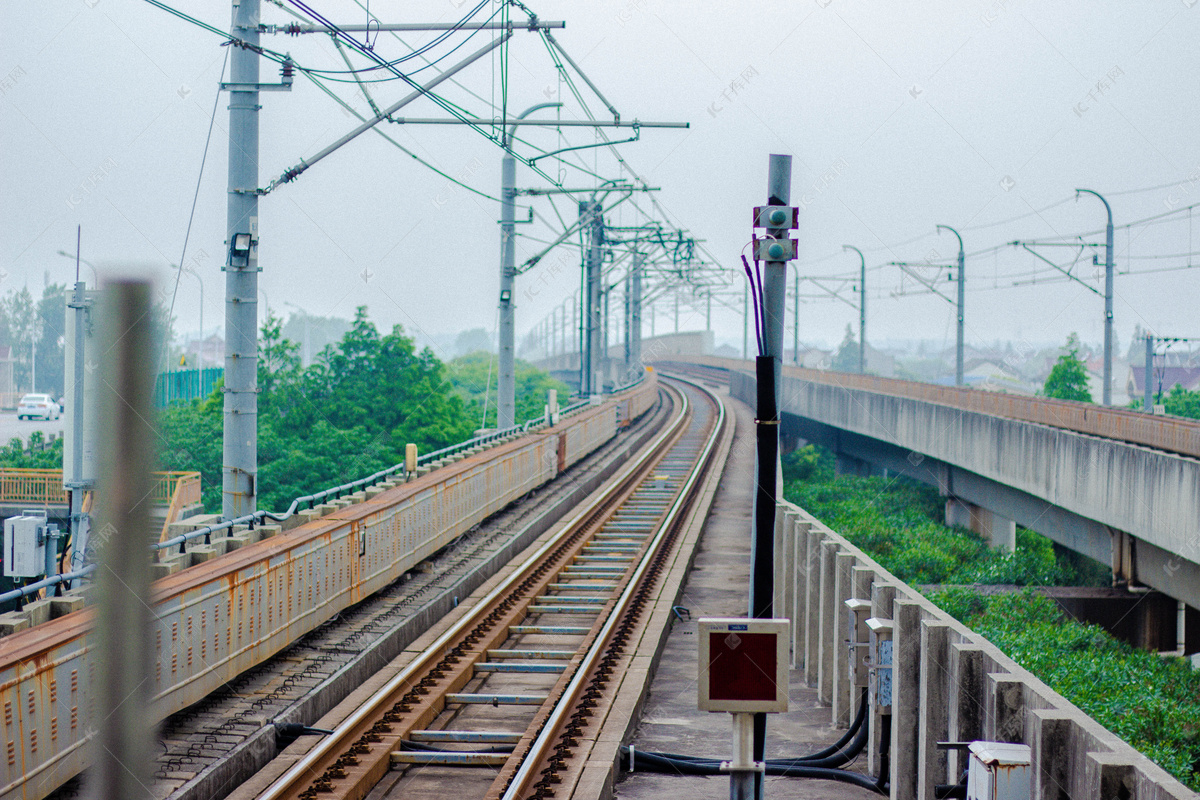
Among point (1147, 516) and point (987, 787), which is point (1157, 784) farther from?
point (1147, 516)

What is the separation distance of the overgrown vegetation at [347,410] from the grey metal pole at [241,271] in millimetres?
32980

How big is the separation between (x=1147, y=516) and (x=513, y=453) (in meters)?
12.4

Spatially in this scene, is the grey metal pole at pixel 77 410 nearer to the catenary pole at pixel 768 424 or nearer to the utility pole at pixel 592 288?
the catenary pole at pixel 768 424

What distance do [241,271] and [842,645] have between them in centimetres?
775

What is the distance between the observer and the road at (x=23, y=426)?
2450 inches

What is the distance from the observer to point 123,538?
168 centimetres

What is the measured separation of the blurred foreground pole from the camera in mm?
1664

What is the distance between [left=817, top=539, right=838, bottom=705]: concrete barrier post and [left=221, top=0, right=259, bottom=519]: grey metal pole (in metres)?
6.44

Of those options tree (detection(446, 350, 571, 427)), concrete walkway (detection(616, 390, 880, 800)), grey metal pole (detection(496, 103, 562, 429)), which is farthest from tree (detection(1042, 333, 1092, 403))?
concrete walkway (detection(616, 390, 880, 800))

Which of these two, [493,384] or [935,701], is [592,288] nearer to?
[935,701]

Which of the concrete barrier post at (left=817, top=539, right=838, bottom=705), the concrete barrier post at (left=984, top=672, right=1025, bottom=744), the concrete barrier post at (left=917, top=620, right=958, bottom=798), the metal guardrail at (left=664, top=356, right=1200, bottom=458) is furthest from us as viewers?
the metal guardrail at (left=664, top=356, right=1200, bottom=458)

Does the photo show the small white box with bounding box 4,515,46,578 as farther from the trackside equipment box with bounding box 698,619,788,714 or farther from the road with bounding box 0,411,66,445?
the road with bounding box 0,411,66,445

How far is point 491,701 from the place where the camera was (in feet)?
37.1

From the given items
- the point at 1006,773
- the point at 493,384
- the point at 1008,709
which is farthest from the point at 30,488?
the point at 493,384
